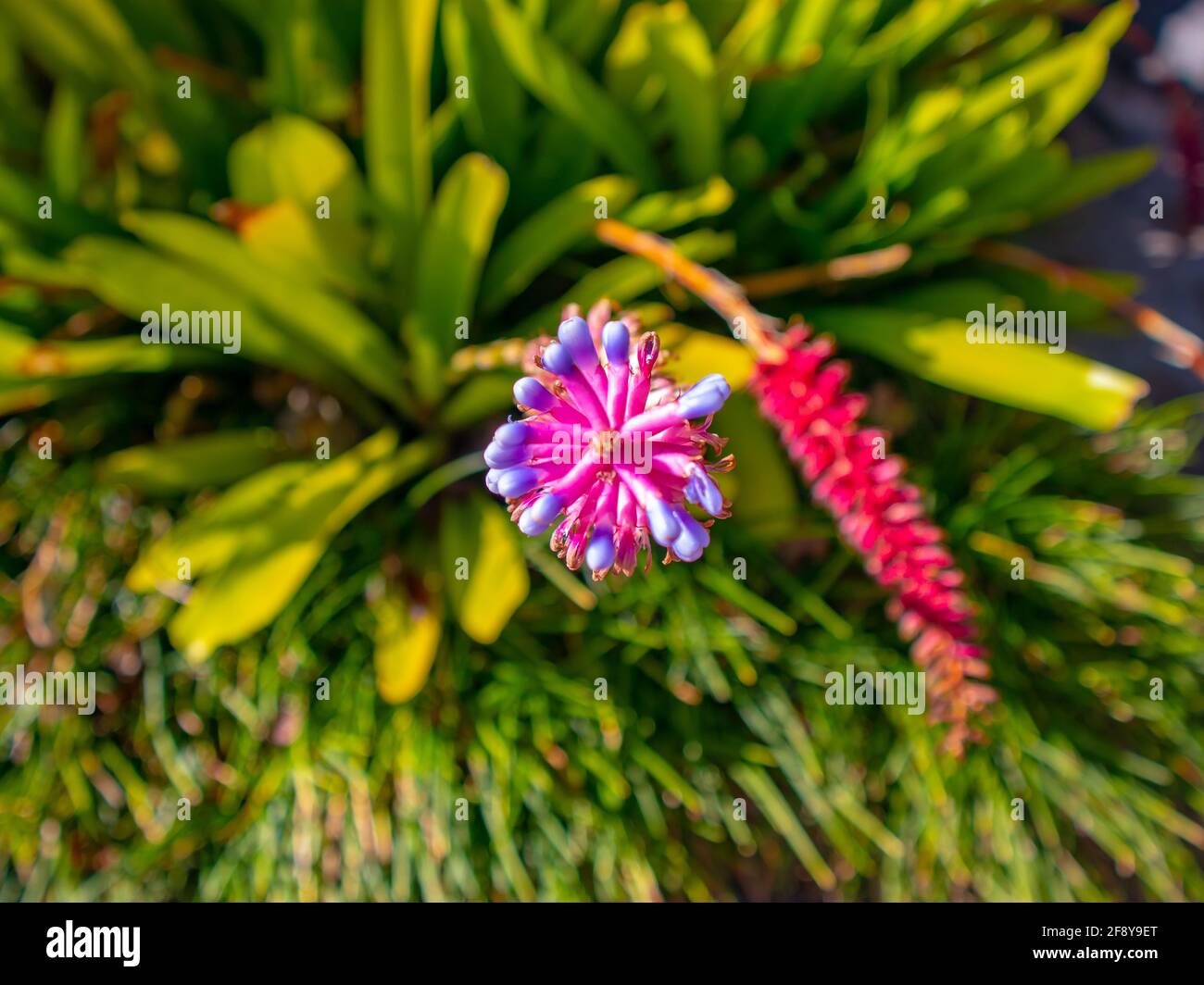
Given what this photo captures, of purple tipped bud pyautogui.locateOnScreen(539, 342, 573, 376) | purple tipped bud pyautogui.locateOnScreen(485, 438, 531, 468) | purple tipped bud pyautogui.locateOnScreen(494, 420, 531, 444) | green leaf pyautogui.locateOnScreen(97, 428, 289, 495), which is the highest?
green leaf pyautogui.locateOnScreen(97, 428, 289, 495)

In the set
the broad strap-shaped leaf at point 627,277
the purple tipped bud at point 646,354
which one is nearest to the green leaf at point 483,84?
the broad strap-shaped leaf at point 627,277

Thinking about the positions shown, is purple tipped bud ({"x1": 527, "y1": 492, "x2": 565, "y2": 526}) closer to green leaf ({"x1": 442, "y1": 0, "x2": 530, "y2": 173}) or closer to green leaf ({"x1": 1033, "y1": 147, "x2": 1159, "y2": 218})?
green leaf ({"x1": 442, "y1": 0, "x2": 530, "y2": 173})

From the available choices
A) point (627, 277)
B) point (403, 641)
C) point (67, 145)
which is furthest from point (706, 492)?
point (67, 145)

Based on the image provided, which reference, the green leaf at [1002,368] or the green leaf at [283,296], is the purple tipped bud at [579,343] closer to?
the green leaf at [283,296]

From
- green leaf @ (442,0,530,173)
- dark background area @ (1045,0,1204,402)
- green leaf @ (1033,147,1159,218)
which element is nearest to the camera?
green leaf @ (442,0,530,173)

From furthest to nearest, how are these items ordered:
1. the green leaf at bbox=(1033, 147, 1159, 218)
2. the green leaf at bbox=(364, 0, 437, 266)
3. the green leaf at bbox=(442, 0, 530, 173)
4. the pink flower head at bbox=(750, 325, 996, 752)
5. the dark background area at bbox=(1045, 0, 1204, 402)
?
the dark background area at bbox=(1045, 0, 1204, 402), the green leaf at bbox=(1033, 147, 1159, 218), the green leaf at bbox=(442, 0, 530, 173), the green leaf at bbox=(364, 0, 437, 266), the pink flower head at bbox=(750, 325, 996, 752)

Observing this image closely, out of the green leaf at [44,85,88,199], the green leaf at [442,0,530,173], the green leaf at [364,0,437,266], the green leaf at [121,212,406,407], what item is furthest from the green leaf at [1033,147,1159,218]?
the green leaf at [44,85,88,199]
